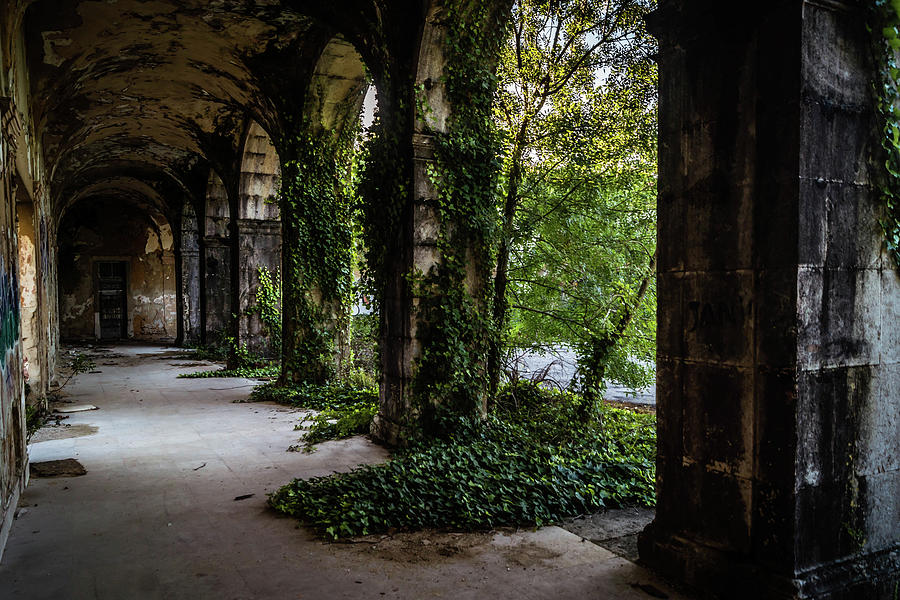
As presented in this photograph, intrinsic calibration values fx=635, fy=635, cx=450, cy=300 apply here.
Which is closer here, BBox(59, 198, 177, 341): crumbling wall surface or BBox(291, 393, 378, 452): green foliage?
BBox(291, 393, 378, 452): green foliage

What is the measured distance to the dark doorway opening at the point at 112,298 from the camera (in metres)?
23.0

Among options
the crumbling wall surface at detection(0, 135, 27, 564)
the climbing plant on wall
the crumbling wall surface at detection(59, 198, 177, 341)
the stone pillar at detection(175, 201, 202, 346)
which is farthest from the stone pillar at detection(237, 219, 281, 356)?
the crumbling wall surface at detection(59, 198, 177, 341)

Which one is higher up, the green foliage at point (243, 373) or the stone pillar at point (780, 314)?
the stone pillar at point (780, 314)

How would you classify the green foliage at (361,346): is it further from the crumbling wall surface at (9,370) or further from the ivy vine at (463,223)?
the crumbling wall surface at (9,370)

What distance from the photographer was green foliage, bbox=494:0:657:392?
6.66 metres

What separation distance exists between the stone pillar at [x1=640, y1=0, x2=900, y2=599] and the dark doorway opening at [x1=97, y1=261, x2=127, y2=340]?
78.6ft

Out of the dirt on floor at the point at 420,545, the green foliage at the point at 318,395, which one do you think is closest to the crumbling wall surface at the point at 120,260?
the green foliage at the point at 318,395

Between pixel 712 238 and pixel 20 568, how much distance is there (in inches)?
156

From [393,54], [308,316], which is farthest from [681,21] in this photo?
[308,316]

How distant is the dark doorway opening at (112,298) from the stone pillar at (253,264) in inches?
516

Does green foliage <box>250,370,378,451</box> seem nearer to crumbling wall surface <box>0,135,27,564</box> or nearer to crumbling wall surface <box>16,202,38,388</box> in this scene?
crumbling wall surface <box>0,135,27,564</box>

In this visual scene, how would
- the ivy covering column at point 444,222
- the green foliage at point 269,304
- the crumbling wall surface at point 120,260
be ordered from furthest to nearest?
1. the crumbling wall surface at point 120,260
2. the green foliage at point 269,304
3. the ivy covering column at point 444,222

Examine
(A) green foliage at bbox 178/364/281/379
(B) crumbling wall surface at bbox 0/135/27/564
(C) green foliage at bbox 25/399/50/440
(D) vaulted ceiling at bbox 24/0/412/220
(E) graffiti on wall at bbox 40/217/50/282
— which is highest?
(D) vaulted ceiling at bbox 24/0/412/220

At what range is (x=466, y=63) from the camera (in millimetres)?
6129
